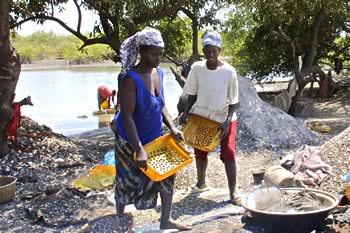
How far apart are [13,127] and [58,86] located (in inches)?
658

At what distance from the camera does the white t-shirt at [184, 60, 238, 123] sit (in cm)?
434

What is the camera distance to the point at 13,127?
6.32 m

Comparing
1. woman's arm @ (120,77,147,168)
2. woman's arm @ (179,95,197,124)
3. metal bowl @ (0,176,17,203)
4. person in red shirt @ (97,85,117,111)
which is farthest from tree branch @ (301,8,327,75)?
woman's arm @ (120,77,147,168)

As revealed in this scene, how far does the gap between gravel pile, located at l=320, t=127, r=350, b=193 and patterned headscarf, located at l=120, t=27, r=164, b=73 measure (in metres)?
2.15

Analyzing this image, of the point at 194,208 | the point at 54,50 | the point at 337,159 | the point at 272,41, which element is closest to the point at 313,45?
the point at 272,41

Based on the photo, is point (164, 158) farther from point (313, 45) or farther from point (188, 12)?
point (313, 45)

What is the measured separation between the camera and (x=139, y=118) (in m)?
3.42

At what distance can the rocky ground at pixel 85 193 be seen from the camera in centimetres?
398

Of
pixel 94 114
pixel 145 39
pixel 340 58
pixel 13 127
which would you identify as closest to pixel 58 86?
pixel 94 114

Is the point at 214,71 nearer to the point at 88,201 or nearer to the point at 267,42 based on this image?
the point at 88,201

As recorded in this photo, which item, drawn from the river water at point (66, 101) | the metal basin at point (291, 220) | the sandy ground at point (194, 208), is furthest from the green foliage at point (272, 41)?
the metal basin at point (291, 220)

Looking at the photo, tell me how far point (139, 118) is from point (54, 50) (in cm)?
4096

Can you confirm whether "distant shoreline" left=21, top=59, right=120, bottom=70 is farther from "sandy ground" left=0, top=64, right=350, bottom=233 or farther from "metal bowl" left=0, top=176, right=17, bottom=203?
"metal bowl" left=0, top=176, right=17, bottom=203

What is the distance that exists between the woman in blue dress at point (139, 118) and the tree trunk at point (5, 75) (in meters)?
3.03
